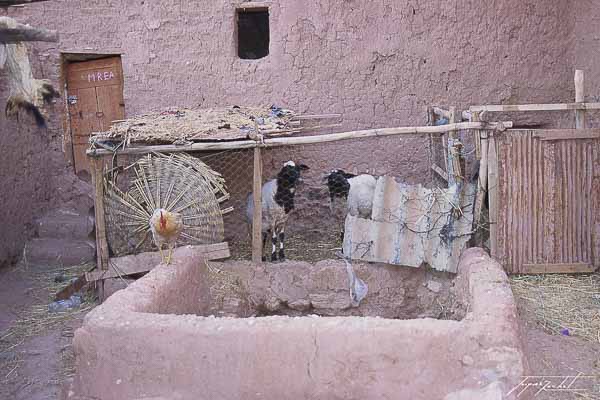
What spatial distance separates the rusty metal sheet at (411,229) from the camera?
591 centimetres

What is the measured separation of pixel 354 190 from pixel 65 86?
14.3 feet

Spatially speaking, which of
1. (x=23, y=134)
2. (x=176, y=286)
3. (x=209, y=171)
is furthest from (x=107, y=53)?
(x=176, y=286)

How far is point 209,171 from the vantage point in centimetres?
614

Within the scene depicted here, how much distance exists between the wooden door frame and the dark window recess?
2.77 metres

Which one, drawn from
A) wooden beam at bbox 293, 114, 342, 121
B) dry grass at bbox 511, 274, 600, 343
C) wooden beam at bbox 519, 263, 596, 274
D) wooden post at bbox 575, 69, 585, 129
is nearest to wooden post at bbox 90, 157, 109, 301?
wooden beam at bbox 293, 114, 342, 121

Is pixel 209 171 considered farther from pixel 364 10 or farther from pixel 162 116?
pixel 364 10

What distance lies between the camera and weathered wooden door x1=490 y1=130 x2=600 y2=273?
20.1 ft

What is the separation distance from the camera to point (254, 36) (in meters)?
11.0

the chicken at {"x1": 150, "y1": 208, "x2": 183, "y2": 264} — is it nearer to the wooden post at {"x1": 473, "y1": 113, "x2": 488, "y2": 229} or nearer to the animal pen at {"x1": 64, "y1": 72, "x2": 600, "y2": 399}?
the animal pen at {"x1": 64, "y1": 72, "x2": 600, "y2": 399}

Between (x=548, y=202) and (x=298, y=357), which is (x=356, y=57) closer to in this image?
(x=548, y=202)

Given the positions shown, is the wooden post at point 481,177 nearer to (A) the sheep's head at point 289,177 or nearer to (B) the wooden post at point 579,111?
(B) the wooden post at point 579,111

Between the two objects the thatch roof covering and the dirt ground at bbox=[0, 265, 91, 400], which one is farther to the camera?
the thatch roof covering

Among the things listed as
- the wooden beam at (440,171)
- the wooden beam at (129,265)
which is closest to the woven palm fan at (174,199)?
the wooden beam at (129,265)

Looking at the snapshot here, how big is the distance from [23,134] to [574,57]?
23.7ft
